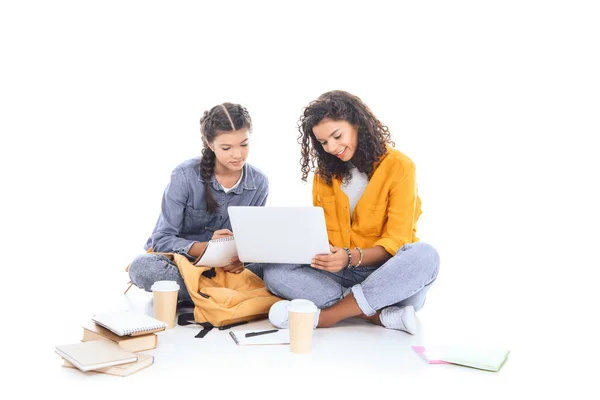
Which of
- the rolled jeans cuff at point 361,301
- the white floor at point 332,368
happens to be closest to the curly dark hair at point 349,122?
the rolled jeans cuff at point 361,301

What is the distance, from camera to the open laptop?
Result: 7.00 feet

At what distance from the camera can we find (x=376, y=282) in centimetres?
220

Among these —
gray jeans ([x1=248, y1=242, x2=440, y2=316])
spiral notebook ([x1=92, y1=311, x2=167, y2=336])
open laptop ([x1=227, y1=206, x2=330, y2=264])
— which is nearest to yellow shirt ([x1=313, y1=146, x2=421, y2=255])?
gray jeans ([x1=248, y1=242, x2=440, y2=316])

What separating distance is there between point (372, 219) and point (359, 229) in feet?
0.22

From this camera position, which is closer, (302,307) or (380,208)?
(302,307)

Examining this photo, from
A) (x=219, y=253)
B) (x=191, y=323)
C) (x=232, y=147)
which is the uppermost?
(x=232, y=147)

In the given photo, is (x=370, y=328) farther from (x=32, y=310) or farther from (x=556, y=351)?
(x=32, y=310)

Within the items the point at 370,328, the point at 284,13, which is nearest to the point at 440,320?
the point at 370,328

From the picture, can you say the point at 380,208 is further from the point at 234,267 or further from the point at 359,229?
the point at 234,267

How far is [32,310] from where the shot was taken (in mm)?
2508

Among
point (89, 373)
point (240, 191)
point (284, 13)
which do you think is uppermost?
point (284, 13)

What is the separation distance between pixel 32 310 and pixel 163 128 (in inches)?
61.8

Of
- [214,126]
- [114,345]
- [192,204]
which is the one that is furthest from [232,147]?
[114,345]

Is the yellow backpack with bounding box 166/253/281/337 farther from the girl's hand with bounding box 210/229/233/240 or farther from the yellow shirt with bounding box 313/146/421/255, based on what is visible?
the yellow shirt with bounding box 313/146/421/255
